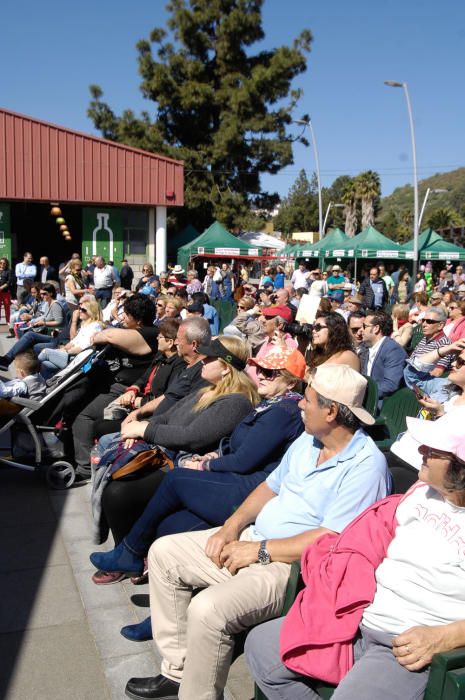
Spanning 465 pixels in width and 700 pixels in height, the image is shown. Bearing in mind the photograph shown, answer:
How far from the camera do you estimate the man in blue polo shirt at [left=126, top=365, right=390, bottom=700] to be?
2.74 metres

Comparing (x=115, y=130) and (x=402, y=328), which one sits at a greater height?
(x=115, y=130)

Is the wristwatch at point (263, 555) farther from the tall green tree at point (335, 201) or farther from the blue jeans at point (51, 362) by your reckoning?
the tall green tree at point (335, 201)

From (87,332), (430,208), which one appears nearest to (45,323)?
(87,332)

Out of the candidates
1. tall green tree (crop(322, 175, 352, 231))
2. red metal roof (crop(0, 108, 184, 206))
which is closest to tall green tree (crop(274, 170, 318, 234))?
tall green tree (crop(322, 175, 352, 231))

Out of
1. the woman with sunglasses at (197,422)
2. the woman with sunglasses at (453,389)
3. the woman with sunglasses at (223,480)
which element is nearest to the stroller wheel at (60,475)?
A: the woman with sunglasses at (197,422)

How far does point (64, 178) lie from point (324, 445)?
22364 mm

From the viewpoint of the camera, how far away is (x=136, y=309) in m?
6.49

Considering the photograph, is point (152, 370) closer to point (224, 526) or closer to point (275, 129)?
point (224, 526)

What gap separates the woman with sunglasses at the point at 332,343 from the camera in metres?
5.71

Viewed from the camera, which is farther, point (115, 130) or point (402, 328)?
point (115, 130)

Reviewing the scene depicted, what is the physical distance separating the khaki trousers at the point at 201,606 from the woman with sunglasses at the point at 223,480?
0.31 m

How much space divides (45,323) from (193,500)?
855 cm

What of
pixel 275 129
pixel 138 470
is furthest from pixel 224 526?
pixel 275 129

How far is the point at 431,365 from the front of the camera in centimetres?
594
